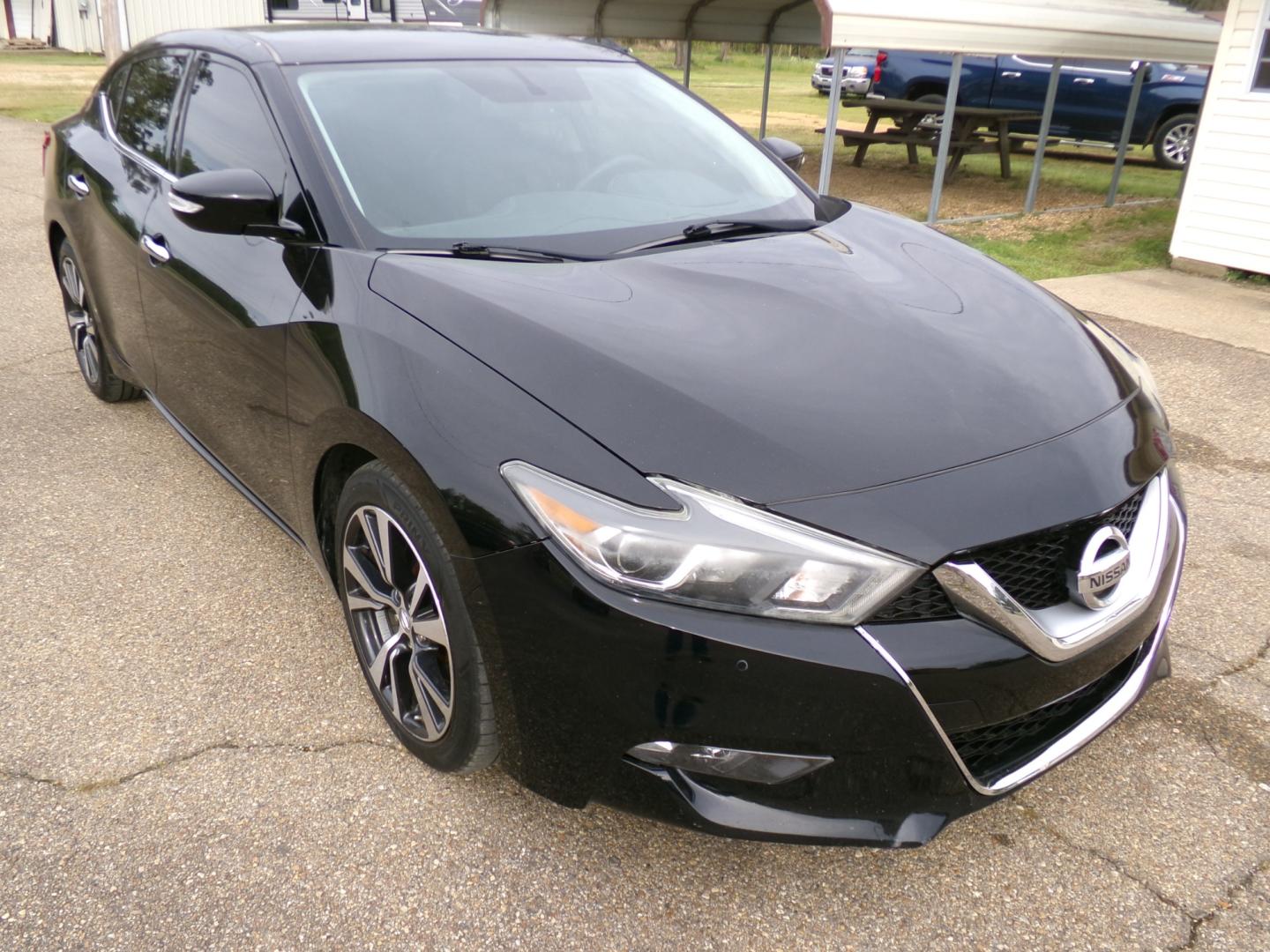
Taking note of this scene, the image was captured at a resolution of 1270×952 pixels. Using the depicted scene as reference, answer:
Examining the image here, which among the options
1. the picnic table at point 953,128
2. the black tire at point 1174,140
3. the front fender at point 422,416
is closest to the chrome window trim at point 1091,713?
the front fender at point 422,416

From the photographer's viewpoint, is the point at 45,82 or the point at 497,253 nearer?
the point at 497,253

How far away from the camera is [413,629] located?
7.57ft

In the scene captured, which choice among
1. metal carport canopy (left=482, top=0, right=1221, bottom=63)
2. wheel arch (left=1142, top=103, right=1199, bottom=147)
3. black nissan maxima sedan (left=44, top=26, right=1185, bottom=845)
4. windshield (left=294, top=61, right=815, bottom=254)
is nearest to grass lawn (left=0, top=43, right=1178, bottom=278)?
wheel arch (left=1142, top=103, right=1199, bottom=147)

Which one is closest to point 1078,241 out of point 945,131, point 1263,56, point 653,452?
point 945,131

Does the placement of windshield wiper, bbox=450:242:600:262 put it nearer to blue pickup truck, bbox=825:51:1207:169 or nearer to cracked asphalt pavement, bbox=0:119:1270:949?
cracked asphalt pavement, bbox=0:119:1270:949

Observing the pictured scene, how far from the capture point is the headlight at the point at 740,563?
180cm

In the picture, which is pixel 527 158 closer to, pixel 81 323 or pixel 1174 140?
pixel 81 323

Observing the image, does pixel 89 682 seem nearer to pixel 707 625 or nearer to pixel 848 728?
pixel 707 625

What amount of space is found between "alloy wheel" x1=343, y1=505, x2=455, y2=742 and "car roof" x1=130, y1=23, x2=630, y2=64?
4.89ft

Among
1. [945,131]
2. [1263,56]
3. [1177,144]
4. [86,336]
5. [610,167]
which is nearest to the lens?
[610,167]

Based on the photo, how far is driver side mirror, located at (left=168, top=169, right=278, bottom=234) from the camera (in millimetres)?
2576

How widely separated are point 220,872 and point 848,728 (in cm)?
135

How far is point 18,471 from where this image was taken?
4004 millimetres

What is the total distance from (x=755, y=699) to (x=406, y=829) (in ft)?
3.14
